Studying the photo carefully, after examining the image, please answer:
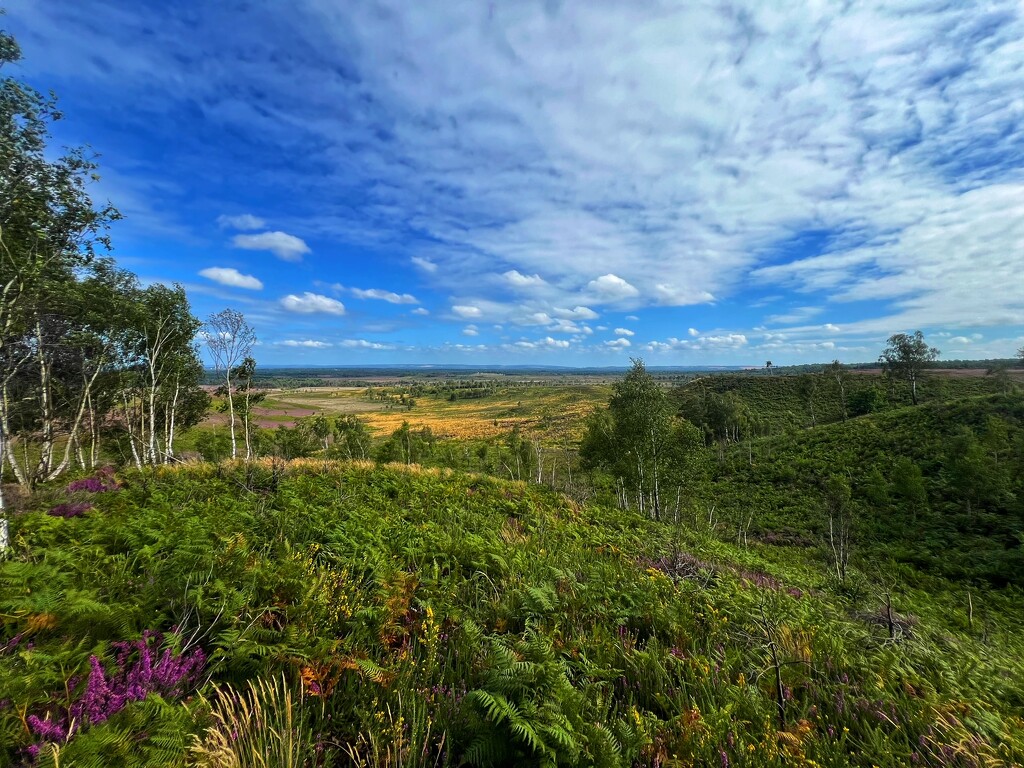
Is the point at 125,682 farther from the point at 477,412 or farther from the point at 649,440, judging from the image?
the point at 477,412

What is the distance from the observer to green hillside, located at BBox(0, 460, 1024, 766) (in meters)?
2.45

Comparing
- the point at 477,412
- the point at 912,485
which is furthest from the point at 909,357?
the point at 477,412

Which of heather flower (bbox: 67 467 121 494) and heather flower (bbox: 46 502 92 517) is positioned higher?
heather flower (bbox: 46 502 92 517)

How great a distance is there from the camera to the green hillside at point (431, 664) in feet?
8.02

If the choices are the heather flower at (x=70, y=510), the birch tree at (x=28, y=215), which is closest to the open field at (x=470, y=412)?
the birch tree at (x=28, y=215)

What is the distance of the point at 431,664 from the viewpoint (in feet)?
10.7

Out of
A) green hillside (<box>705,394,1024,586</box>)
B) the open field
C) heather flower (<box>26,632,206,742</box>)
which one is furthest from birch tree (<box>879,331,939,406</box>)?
heather flower (<box>26,632,206,742</box>)

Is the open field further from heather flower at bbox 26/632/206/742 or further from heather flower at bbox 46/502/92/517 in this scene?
heather flower at bbox 26/632/206/742

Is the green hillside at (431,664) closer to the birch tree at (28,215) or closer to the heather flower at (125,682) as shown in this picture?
the heather flower at (125,682)

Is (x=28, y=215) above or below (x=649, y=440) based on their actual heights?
above

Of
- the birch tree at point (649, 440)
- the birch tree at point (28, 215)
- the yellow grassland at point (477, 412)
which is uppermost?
the birch tree at point (28, 215)

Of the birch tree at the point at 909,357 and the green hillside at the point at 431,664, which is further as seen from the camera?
the birch tree at the point at 909,357

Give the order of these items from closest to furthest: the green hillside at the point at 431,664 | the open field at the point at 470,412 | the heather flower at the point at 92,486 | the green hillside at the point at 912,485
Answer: the green hillside at the point at 431,664 → the heather flower at the point at 92,486 → the green hillside at the point at 912,485 → the open field at the point at 470,412

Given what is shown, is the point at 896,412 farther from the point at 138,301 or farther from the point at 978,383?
the point at 138,301
